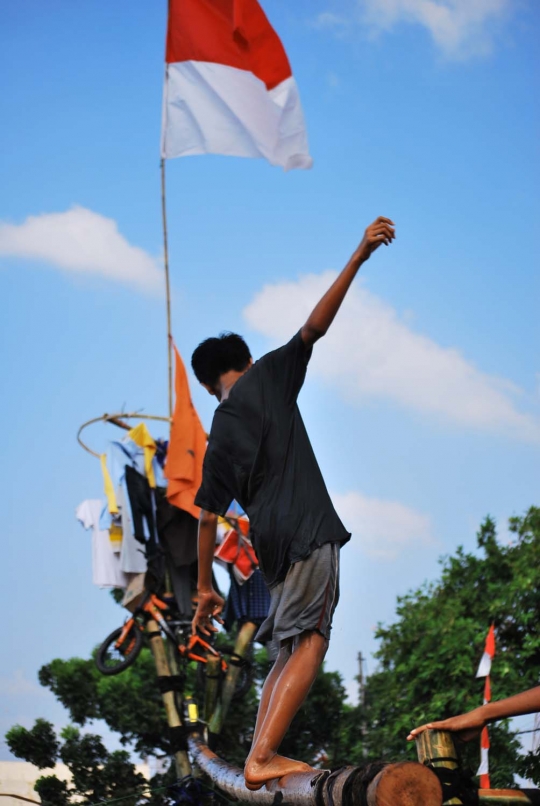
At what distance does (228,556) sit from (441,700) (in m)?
3.10

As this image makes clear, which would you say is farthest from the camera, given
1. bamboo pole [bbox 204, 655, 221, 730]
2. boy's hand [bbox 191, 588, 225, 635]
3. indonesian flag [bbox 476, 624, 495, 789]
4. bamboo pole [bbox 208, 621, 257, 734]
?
bamboo pole [bbox 208, 621, 257, 734]

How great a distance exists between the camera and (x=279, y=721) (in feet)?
11.2

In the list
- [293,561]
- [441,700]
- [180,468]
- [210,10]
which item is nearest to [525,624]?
[441,700]

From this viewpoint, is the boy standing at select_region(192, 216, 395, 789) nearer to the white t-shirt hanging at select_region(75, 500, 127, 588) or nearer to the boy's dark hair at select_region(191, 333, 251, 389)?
the boy's dark hair at select_region(191, 333, 251, 389)

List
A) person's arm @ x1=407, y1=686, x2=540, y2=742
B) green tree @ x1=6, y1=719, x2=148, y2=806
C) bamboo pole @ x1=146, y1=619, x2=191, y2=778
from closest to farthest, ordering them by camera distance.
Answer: person's arm @ x1=407, y1=686, x2=540, y2=742 → bamboo pole @ x1=146, y1=619, x2=191, y2=778 → green tree @ x1=6, y1=719, x2=148, y2=806

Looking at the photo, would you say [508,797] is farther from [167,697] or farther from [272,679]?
[167,697]

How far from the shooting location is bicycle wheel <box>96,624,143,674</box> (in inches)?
440

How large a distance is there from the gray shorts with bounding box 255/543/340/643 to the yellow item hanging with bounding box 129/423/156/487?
8.50m

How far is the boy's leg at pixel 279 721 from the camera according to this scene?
341 cm

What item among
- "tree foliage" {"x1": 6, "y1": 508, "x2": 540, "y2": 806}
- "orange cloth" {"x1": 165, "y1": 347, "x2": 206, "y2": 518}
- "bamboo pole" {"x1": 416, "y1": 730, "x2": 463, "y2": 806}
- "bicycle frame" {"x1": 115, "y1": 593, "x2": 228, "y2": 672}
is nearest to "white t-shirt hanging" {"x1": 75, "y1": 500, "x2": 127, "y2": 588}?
"bicycle frame" {"x1": 115, "y1": 593, "x2": 228, "y2": 672}

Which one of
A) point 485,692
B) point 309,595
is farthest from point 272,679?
point 485,692

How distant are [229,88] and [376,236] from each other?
25.7 ft

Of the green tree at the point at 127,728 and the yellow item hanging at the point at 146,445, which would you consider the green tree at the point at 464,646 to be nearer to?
the green tree at the point at 127,728

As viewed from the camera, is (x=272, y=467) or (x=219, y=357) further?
(x=219, y=357)
